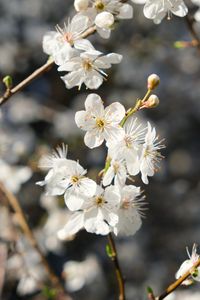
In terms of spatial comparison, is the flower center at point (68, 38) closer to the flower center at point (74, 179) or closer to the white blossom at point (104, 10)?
the white blossom at point (104, 10)

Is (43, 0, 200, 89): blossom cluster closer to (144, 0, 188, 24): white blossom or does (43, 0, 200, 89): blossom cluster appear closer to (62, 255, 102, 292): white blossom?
(144, 0, 188, 24): white blossom

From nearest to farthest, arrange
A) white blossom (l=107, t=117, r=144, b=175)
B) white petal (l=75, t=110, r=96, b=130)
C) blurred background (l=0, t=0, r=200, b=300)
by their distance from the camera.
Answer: white blossom (l=107, t=117, r=144, b=175), white petal (l=75, t=110, r=96, b=130), blurred background (l=0, t=0, r=200, b=300)

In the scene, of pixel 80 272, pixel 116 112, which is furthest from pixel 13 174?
pixel 116 112

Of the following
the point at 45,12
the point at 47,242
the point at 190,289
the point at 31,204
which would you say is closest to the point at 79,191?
the point at 47,242

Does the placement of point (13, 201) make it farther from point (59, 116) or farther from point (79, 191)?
point (59, 116)

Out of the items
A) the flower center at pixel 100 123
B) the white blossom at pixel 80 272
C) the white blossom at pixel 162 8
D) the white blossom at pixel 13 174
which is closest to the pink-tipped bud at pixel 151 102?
the flower center at pixel 100 123

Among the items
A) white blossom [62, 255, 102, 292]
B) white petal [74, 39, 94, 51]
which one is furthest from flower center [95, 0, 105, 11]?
white blossom [62, 255, 102, 292]

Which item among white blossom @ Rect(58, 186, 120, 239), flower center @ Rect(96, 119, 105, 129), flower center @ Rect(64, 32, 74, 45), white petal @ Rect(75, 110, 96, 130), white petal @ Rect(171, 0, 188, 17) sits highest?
flower center @ Rect(64, 32, 74, 45)
